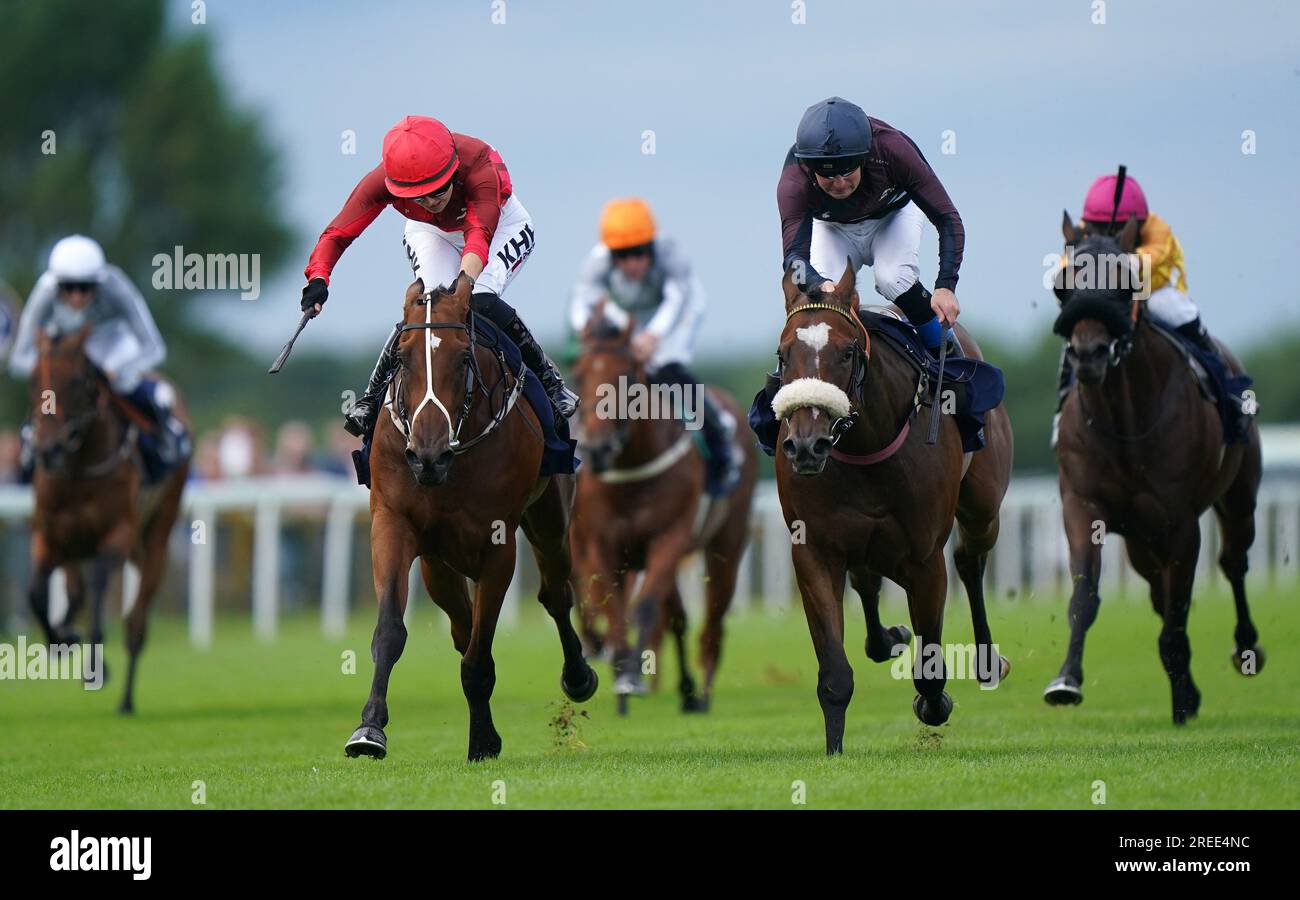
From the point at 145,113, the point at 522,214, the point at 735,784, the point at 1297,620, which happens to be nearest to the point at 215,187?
the point at 145,113

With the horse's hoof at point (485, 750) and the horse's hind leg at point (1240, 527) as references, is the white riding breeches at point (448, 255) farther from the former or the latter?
the horse's hind leg at point (1240, 527)

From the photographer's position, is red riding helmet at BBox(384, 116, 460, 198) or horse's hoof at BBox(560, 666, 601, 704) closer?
red riding helmet at BBox(384, 116, 460, 198)

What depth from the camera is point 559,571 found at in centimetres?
973

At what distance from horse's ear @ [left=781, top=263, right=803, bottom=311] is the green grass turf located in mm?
1748

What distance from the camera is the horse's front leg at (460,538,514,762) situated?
334 inches

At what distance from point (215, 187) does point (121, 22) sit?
421 cm

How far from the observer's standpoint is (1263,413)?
42219mm

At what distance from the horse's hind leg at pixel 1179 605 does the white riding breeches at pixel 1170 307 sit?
3.96 ft

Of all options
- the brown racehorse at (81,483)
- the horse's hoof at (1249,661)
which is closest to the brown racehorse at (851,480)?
the horse's hoof at (1249,661)

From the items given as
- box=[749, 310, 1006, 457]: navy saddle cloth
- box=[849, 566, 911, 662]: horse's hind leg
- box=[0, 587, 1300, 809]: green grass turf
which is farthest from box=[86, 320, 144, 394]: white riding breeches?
Answer: box=[749, 310, 1006, 457]: navy saddle cloth

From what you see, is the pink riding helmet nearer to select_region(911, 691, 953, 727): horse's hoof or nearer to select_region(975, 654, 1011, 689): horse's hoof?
select_region(975, 654, 1011, 689): horse's hoof

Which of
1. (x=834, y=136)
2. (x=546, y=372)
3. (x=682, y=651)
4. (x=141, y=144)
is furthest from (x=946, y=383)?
(x=141, y=144)

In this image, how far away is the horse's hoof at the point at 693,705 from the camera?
1184cm

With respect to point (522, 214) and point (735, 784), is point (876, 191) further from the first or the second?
point (735, 784)
